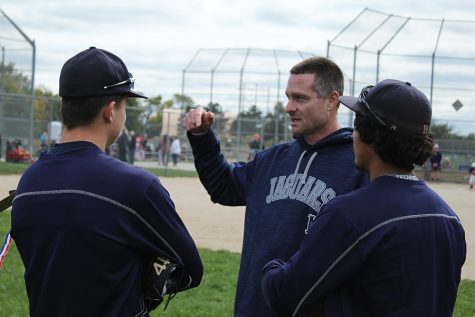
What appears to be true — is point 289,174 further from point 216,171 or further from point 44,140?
point 44,140

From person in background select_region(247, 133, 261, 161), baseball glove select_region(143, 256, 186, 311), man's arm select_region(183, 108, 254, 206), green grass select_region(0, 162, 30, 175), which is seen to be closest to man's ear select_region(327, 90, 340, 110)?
man's arm select_region(183, 108, 254, 206)

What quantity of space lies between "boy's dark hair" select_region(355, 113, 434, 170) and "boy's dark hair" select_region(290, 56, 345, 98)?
1.10 m

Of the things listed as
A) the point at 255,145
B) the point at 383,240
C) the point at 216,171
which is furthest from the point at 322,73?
the point at 255,145

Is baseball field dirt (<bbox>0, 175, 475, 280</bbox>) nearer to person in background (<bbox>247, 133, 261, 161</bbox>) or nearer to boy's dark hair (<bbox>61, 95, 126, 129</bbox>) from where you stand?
boy's dark hair (<bbox>61, 95, 126, 129</bbox>)

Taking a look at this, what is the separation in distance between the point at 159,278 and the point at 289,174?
42.1 inches

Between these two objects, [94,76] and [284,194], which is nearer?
[94,76]

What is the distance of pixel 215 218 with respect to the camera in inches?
526

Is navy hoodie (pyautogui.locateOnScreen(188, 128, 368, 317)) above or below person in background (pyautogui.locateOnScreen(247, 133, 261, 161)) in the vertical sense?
above

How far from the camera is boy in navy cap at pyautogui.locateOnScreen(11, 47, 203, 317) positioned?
8.90ft

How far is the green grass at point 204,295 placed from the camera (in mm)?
6555

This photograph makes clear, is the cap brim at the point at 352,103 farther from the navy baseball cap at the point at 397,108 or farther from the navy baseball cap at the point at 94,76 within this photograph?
the navy baseball cap at the point at 94,76

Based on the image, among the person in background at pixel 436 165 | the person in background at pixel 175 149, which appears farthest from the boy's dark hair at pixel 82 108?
the person in background at pixel 175 149

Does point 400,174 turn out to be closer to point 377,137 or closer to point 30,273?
point 377,137

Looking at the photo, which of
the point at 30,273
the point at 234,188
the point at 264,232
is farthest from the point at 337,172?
the point at 30,273
